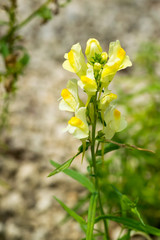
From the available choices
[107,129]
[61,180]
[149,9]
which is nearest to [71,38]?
[149,9]

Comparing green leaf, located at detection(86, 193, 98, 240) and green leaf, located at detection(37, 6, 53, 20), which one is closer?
green leaf, located at detection(86, 193, 98, 240)

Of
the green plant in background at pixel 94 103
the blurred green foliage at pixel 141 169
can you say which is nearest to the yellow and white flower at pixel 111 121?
the green plant in background at pixel 94 103

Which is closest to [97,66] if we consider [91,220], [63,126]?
[91,220]

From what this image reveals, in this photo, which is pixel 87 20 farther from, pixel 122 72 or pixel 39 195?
pixel 39 195

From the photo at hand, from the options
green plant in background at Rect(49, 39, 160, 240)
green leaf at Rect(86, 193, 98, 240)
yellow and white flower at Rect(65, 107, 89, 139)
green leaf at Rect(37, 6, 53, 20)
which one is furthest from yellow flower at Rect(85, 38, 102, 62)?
green leaf at Rect(37, 6, 53, 20)

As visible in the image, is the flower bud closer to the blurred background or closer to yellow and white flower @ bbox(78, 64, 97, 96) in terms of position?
yellow and white flower @ bbox(78, 64, 97, 96)
